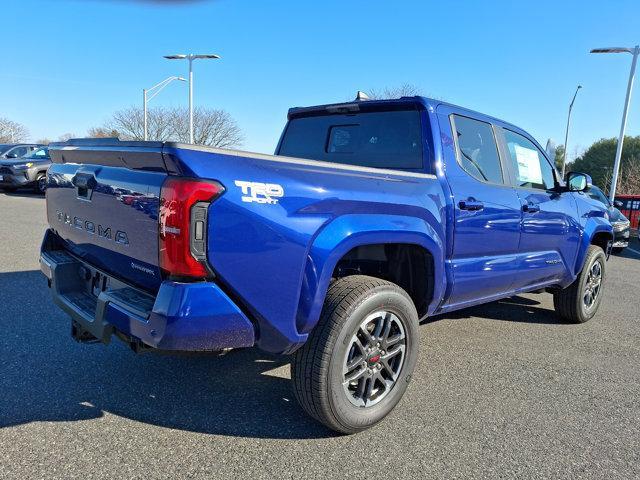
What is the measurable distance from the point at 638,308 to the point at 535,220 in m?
3.04

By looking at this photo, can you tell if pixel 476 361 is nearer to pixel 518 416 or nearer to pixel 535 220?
pixel 518 416

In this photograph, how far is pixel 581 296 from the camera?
505cm

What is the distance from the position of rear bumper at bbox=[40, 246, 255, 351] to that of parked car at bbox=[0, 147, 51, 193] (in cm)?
1554

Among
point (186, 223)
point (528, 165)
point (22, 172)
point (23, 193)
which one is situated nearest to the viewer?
point (186, 223)

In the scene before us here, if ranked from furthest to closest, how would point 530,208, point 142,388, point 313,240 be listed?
point 530,208, point 142,388, point 313,240

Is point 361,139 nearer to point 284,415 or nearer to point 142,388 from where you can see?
point 284,415

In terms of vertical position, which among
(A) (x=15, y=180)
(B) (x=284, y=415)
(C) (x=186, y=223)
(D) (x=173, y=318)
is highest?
(C) (x=186, y=223)

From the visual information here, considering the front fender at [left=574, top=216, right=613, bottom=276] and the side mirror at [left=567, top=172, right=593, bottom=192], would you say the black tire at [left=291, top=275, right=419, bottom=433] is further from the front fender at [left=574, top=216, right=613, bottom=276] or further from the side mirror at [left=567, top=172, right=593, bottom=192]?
the front fender at [left=574, top=216, right=613, bottom=276]

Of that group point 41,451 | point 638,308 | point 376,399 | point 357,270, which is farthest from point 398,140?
point 638,308

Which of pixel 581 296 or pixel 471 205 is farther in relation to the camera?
pixel 581 296

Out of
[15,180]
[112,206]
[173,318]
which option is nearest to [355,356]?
[173,318]

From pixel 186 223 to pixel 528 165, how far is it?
341 cm

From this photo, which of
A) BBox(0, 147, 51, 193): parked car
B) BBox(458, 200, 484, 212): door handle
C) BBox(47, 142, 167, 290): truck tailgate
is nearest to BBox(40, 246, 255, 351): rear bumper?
BBox(47, 142, 167, 290): truck tailgate

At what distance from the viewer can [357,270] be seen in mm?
3158
